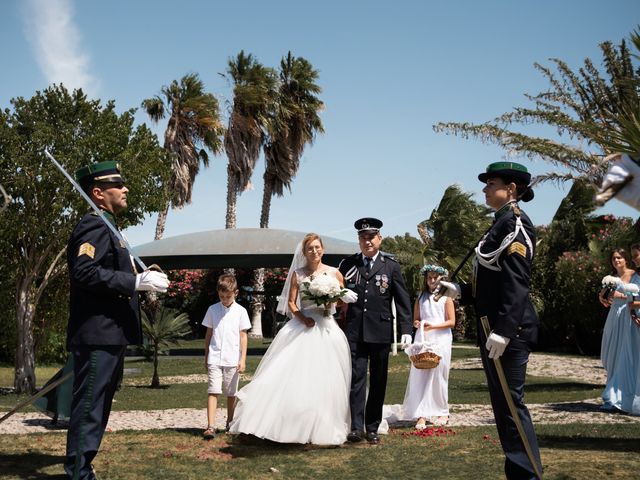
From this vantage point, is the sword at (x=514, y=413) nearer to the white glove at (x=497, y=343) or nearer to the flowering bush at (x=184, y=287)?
the white glove at (x=497, y=343)

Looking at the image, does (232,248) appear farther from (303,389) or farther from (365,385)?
(303,389)

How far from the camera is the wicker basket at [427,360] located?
31.3 ft

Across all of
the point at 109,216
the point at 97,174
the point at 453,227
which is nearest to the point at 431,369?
the point at 109,216

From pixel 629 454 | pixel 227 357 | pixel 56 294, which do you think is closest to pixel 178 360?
pixel 56 294

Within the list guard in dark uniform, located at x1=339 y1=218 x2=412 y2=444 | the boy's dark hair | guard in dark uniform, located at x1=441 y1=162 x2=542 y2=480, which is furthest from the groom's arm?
guard in dark uniform, located at x1=441 y1=162 x2=542 y2=480

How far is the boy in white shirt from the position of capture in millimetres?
8609

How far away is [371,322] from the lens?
26.8 ft

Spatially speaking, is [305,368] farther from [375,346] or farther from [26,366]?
[26,366]

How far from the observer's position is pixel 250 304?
36812 mm

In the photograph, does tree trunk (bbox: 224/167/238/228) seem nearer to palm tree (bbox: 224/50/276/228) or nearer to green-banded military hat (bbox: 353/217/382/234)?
palm tree (bbox: 224/50/276/228)

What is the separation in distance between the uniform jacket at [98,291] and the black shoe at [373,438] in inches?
123

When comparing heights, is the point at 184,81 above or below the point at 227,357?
above

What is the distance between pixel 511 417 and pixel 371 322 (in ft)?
10.1

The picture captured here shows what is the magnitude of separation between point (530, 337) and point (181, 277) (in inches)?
1335
